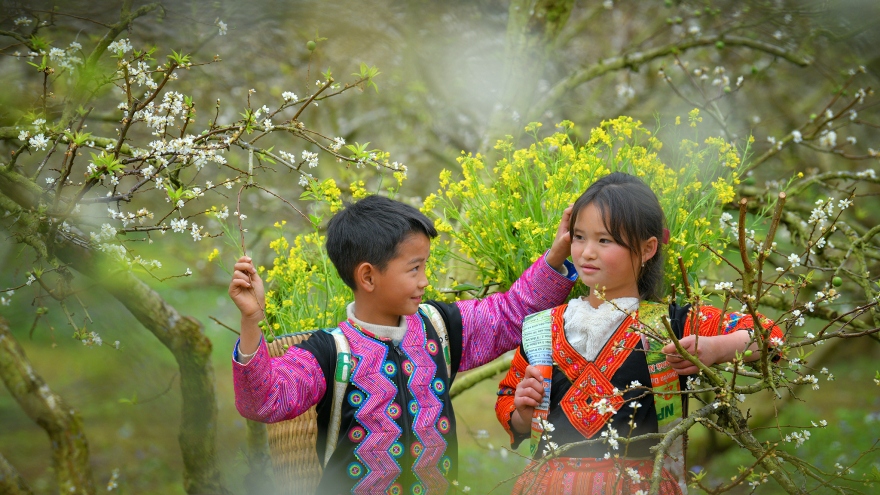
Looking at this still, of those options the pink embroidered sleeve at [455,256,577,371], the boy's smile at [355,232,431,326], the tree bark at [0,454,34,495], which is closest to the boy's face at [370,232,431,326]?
the boy's smile at [355,232,431,326]

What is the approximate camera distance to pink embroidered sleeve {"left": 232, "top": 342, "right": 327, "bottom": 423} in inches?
73.5

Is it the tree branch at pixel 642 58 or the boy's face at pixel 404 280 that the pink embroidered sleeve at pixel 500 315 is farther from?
the tree branch at pixel 642 58

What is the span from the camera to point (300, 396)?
6.53 ft

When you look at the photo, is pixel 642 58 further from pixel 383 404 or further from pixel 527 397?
pixel 383 404

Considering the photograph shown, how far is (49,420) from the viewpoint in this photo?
216 centimetres

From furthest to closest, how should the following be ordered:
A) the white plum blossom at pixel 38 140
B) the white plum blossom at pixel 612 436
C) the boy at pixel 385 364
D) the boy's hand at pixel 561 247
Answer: the boy's hand at pixel 561 247 → the boy at pixel 385 364 → the white plum blossom at pixel 38 140 → the white plum blossom at pixel 612 436

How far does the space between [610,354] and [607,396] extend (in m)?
0.11

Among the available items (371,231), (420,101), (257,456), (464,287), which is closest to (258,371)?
(371,231)

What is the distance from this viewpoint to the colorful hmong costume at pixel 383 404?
203cm

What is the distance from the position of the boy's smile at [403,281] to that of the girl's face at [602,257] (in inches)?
16.8

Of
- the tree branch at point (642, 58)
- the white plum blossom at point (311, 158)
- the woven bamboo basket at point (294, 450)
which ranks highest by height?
the tree branch at point (642, 58)

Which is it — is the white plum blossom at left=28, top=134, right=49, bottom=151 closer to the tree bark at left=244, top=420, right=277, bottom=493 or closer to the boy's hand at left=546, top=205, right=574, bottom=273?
the boy's hand at left=546, top=205, right=574, bottom=273

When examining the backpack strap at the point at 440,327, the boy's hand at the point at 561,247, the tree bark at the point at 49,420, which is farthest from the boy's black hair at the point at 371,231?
the tree bark at the point at 49,420

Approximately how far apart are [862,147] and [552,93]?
3707mm
